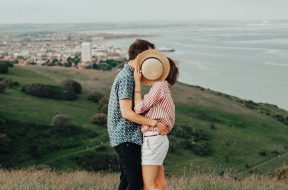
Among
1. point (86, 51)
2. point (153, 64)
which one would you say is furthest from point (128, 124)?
point (86, 51)

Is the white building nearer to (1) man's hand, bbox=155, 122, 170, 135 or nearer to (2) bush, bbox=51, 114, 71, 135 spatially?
(2) bush, bbox=51, 114, 71, 135

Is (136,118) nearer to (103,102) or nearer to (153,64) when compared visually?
(153,64)

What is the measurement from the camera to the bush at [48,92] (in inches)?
1868

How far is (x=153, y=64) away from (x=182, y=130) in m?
40.3

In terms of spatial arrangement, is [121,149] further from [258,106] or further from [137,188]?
[258,106]

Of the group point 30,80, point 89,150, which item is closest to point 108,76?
point 30,80

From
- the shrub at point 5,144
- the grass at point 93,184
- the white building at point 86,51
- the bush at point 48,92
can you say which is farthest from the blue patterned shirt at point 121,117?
the white building at point 86,51

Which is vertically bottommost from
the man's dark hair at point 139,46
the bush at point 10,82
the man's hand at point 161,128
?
the bush at point 10,82

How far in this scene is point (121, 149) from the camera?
15.7ft

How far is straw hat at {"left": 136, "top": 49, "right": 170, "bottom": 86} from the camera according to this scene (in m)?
4.62

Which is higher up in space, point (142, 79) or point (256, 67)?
point (142, 79)

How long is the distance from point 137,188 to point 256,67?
9278cm

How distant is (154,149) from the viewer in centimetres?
468

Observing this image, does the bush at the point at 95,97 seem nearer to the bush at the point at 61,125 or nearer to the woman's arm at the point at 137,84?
the bush at the point at 61,125
